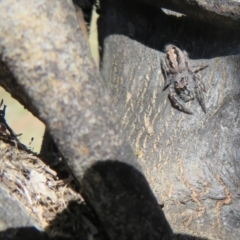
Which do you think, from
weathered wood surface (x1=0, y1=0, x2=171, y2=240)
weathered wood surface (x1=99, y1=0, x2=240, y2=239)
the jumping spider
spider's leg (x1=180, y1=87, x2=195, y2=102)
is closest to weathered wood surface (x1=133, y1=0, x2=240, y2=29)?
weathered wood surface (x1=99, y1=0, x2=240, y2=239)

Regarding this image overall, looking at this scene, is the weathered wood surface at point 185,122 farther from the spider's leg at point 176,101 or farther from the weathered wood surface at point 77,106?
the weathered wood surface at point 77,106

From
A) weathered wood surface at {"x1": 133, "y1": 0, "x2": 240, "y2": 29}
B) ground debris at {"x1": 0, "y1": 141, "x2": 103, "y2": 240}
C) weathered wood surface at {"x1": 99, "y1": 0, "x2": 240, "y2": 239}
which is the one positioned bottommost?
ground debris at {"x1": 0, "y1": 141, "x2": 103, "y2": 240}

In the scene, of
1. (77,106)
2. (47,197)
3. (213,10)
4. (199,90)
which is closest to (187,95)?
(199,90)

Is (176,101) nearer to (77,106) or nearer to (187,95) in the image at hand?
(187,95)

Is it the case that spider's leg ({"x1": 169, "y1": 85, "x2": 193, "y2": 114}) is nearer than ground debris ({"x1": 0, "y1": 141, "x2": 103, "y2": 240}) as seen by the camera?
No

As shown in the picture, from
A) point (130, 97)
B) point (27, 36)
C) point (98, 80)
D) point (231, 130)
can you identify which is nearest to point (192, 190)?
point (231, 130)

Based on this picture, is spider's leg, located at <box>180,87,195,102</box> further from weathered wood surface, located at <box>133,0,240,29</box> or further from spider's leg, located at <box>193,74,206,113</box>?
weathered wood surface, located at <box>133,0,240,29</box>

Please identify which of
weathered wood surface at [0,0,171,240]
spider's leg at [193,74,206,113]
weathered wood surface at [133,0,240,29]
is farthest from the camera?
spider's leg at [193,74,206,113]
